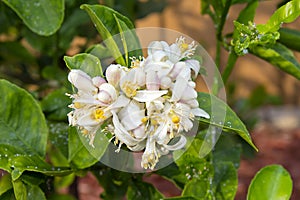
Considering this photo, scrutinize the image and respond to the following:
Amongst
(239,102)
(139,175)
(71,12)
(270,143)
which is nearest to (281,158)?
(270,143)

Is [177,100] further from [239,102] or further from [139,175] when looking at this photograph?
[239,102]

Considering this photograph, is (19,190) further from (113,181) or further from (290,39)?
(290,39)

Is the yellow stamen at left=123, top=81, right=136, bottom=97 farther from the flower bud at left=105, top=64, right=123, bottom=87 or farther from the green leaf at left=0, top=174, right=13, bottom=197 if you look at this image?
the green leaf at left=0, top=174, right=13, bottom=197

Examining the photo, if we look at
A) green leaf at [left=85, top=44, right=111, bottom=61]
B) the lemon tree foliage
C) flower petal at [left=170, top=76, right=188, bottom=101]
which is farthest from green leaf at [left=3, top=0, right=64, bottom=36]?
flower petal at [left=170, top=76, right=188, bottom=101]

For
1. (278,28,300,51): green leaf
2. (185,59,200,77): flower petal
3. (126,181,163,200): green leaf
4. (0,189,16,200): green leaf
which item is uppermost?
(185,59,200,77): flower petal

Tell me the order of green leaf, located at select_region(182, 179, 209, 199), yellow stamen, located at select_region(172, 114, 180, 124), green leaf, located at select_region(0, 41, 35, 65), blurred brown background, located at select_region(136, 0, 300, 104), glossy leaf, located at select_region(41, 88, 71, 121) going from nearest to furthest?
yellow stamen, located at select_region(172, 114, 180, 124)
green leaf, located at select_region(182, 179, 209, 199)
glossy leaf, located at select_region(41, 88, 71, 121)
green leaf, located at select_region(0, 41, 35, 65)
blurred brown background, located at select_region(136, 0, 300, 104)

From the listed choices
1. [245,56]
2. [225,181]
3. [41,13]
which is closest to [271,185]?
[225,181]

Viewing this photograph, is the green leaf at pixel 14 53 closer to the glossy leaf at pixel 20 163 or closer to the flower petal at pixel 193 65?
the glossy leaf at pixel 20 163

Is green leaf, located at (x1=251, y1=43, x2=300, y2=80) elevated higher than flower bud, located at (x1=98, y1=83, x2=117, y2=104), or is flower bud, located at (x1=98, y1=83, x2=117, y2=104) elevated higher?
flower bud, located at (x1=98, y1=83, x2=117, y2=104)
